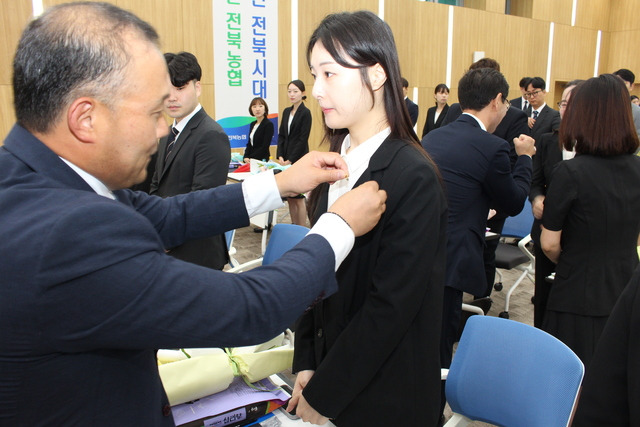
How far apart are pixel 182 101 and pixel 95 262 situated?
6.48 ft

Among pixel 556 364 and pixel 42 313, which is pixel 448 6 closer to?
pixel 556 364

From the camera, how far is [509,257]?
3553mm

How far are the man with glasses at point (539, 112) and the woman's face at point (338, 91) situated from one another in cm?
397

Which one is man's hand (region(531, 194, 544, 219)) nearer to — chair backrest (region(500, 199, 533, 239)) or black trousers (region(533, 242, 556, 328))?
black trousers (region(533, 242, 556, 328))

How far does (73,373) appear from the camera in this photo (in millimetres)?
667

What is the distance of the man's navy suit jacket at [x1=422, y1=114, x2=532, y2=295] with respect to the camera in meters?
2.26

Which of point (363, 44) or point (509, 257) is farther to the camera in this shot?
point (509, 257)

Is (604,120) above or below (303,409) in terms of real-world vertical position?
above

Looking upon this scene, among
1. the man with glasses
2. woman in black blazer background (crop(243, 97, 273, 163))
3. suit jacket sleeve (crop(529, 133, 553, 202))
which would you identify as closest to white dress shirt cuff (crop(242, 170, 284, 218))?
suit jacket sleeve (crop(529, 133, 553, 202))

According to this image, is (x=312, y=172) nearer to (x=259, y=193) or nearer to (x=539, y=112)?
(x=259, y=193)

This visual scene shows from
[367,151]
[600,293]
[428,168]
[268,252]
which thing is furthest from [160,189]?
[600,293]

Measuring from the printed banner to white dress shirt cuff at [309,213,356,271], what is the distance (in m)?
6.70

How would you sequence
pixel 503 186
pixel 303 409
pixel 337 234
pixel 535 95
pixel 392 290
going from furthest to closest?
pixel 535 95, pixel 503 186, pixel 303 409, pixel 392 290, pixel 337 234

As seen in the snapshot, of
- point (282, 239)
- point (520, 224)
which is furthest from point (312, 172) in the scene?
point (520, 224)
